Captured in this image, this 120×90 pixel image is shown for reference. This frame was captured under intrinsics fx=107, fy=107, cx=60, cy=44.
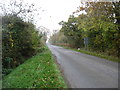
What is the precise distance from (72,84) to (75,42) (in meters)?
24.6

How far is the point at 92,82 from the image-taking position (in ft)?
16.5

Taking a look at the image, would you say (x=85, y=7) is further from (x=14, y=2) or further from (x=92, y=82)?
(x=92, y=82)

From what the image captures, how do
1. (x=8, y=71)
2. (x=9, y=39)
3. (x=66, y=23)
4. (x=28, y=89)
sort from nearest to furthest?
(x=28, y=89) < (x=8, y=71) < (x=9, y=39) < (x=66, y=23)

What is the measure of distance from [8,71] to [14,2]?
6.28m

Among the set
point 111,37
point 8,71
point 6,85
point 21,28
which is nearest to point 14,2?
point 21,28

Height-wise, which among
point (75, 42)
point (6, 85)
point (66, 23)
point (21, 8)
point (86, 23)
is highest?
point (66, 23)

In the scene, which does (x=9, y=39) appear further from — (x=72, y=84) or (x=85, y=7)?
(x=85, y=7)

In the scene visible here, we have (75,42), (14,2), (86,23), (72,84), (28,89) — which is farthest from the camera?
(75,42)

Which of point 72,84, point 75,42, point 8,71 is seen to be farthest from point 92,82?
point 75,42

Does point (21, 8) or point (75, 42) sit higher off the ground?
point (21, 8)

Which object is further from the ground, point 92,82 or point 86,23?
point 86,23

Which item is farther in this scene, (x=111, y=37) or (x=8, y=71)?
(x=111, y=37)

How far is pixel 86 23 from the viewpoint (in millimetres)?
13531

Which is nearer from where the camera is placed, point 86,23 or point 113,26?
point 113,26
